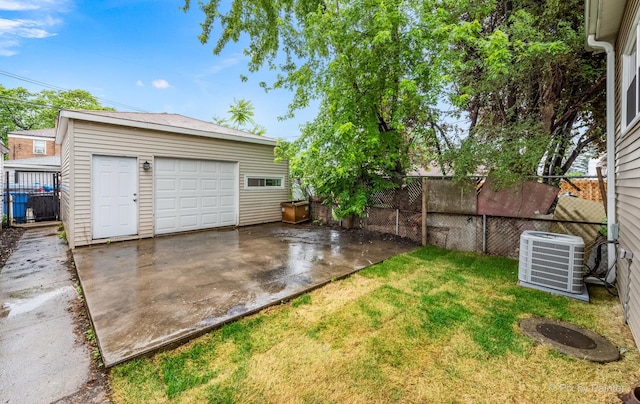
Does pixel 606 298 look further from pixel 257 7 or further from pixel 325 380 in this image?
pixel 257 7

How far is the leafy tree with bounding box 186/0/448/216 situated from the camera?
5734 millimetres

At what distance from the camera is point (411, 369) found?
2.10m

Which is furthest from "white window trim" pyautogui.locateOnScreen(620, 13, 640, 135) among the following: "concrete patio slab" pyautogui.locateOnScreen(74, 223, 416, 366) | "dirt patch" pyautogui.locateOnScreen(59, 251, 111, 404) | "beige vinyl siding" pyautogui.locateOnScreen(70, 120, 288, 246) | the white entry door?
the white entry door

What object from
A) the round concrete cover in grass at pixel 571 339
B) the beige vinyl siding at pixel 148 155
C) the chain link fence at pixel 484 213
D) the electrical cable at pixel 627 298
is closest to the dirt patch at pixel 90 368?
the beige vinyl siding at pixel 148 155

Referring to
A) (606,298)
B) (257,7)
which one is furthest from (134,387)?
(257,7)

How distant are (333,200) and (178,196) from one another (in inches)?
163

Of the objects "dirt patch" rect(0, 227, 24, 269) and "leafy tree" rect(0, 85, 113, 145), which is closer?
"dirt patch" rect(0, 227, 24, 269)

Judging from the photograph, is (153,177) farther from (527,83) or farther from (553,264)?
(527,83)

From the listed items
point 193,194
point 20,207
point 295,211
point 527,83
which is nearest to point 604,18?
point 527,83

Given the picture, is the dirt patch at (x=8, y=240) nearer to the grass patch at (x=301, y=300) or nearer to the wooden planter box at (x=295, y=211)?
the grass patch at (x=301, y=300)

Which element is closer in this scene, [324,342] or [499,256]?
[324,342]

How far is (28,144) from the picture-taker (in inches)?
780

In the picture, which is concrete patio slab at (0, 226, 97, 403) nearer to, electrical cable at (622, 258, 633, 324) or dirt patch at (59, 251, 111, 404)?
dirt patch at (59, 251, 111, 404)

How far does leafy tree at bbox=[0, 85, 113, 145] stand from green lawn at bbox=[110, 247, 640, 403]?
98.3ft
